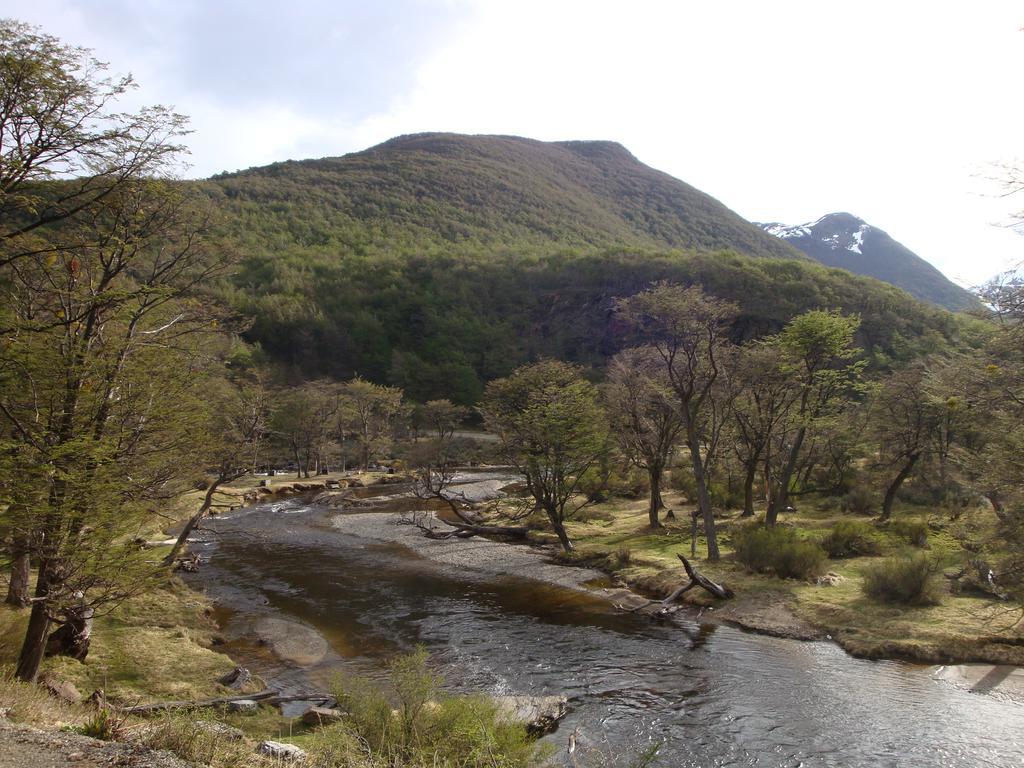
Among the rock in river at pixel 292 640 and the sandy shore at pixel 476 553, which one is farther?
the sandy shore at pixel 476 553

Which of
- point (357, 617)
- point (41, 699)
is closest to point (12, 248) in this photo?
point (41, 699)

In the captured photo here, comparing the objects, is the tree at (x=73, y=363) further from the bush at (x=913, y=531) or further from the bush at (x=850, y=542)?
the bush at (x=913, y=531)

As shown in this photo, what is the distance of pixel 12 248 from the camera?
905cm

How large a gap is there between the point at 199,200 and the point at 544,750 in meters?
12.2

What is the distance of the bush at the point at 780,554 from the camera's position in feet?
60.7

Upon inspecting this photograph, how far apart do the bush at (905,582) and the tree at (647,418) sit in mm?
10904

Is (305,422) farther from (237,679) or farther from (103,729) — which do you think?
(103,729)

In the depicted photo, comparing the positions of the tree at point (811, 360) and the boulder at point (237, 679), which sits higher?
the tree at point (811, 360)

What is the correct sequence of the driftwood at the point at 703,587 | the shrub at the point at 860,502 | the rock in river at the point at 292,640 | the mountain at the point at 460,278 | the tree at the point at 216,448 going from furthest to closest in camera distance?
1. the mountain at the point at 460,278
2. the shrub at the point at 860,502
3. the driftwood at the point at 703,587
4. the rock in river at the point at 292,640
5. the tree at the point at 216,448

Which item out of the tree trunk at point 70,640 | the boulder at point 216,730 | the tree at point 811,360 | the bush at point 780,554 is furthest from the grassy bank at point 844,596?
the tree trunk at point 70,640

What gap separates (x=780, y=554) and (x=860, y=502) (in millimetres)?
12923

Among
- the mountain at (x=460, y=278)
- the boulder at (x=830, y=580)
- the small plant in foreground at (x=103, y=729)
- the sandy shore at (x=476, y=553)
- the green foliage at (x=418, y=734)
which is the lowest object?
the sandy shore at (x=476, y=553)

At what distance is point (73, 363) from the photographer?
8.69 meters

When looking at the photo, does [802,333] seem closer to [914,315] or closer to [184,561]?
[184,561]
